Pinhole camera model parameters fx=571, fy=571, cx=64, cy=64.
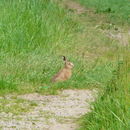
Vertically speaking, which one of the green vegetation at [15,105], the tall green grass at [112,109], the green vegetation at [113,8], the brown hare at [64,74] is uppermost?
the tall green grass at [112,109]

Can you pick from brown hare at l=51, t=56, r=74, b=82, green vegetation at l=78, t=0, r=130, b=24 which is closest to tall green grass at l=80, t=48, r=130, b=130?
brown hare at l=51, t=56, r=74, b=82

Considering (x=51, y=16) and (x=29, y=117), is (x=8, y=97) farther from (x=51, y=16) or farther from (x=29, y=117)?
(x=51, y=16)

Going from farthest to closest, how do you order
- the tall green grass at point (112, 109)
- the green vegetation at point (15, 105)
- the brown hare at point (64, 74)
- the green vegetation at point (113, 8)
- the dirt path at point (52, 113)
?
the green vegetation at point (113, 8) → the brown hare at point (64, 74) → the green vegetation at point (15, 105) → the dirt path at point (52, 113) → the tall green grass at point (112, 109)

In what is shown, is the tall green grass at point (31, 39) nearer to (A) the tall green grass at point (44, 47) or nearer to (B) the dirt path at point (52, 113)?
(A) the tall green grass at point (44, 47)

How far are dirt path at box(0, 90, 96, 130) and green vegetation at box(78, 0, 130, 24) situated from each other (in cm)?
655

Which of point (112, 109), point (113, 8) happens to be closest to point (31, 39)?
point (112, 109)

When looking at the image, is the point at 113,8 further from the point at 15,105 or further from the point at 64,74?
the point at 15,105

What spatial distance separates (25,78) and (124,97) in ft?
10.4

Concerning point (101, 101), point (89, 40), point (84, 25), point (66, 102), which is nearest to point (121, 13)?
point (84, 25)

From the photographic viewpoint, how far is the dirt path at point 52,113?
6.86 meters

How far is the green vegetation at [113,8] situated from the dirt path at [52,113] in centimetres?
655

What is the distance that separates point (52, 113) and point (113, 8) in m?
9.39

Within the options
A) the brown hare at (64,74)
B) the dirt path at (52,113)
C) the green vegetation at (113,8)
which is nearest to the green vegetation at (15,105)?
the dirt path at (52,113)

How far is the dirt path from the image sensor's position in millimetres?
6863
